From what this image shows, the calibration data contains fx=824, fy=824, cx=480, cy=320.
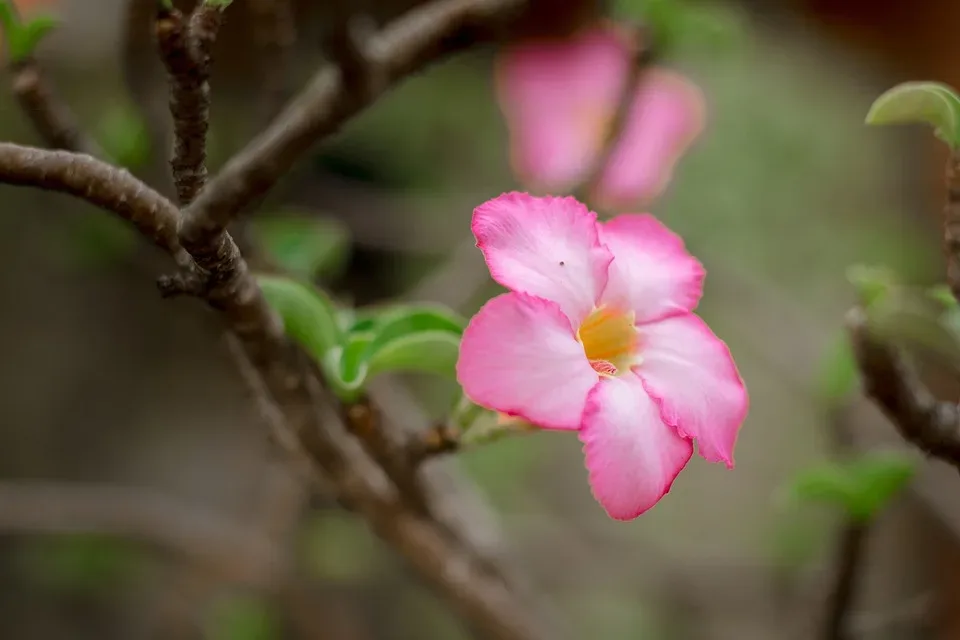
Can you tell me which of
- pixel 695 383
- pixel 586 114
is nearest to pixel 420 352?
pixel 695 383

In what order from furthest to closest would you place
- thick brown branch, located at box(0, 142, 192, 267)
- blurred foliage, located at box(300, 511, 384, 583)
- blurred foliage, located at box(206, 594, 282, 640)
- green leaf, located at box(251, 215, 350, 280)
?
Answer: blurred foliage, located at box(300, 511, 384, 583)
blurred foliage, located at box(206, 594, 282, 640)
green leaf, located at box(251, 215, 350, 280)
thick brown branch, located at box(0, 142, 192, 267)

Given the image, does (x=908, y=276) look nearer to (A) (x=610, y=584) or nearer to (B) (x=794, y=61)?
(B) (x=794, y=61)

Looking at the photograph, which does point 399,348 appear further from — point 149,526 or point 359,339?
point 149,526

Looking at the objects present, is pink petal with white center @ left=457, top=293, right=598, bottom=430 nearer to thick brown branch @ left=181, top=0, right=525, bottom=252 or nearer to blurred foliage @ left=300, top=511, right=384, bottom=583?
thick brown branch @ left=181, top=0, right=525, bottom=252

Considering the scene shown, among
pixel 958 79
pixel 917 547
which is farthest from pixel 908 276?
pixel 917 547

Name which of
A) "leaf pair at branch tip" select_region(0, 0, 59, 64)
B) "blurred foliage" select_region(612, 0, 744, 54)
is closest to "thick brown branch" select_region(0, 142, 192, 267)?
"leaf pair at branch tip" select_region(0, 0, 59, 64)

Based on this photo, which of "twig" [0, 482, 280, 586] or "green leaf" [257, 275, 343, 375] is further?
"twig" [0, 482, 280, 586]

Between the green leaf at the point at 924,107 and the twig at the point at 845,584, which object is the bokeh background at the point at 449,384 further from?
the green leaf at the point at 924,107
